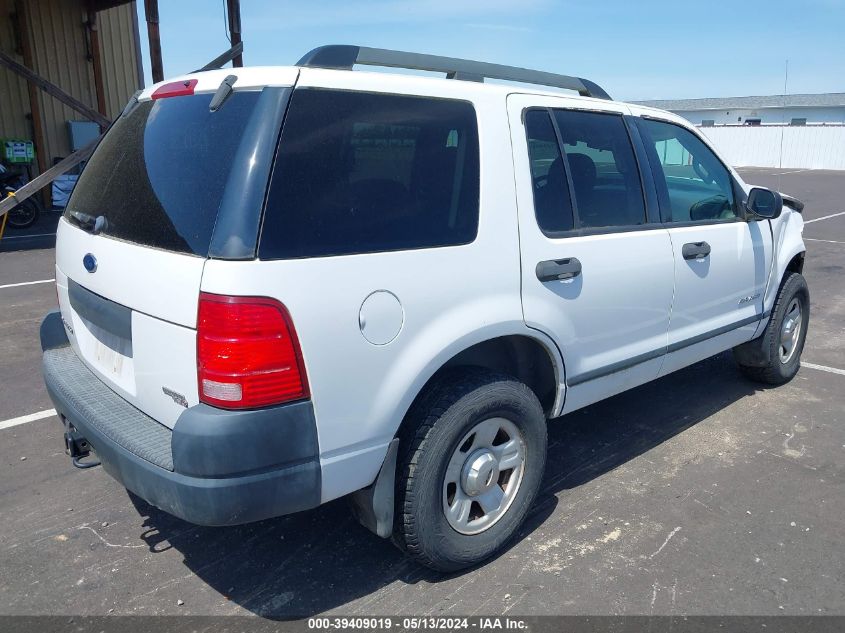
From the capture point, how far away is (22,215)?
43.7 feet

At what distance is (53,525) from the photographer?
3287 mm

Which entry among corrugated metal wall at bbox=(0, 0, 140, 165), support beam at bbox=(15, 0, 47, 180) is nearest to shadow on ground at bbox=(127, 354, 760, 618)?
support beam at bbox=(15, 0, 47, 180)

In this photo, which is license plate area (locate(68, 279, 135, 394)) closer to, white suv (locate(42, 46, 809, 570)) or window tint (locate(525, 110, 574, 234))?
white suv (locate(42, 46, 809, 570))

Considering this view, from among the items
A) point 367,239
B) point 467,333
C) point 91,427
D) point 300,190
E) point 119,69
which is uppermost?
point 119,69

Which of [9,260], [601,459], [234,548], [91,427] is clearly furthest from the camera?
[9,260]

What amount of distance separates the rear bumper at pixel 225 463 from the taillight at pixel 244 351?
0.17ft

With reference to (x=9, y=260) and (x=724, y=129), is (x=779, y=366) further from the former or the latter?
(x=724, y=129)

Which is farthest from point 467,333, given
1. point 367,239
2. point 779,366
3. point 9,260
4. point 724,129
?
point 724,129

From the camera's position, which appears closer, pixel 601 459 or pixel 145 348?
pixel 145 348

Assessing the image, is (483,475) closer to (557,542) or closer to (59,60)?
(557,542)

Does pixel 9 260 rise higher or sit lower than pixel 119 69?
lower

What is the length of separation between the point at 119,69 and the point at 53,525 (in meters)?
16.8

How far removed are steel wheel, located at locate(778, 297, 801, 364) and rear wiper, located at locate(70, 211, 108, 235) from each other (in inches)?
168

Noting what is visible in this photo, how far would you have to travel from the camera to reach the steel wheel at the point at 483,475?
287 centimetres
